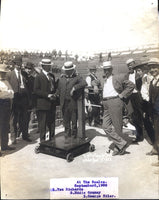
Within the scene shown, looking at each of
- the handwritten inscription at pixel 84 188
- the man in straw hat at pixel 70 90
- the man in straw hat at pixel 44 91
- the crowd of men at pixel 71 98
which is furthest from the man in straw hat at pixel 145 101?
the man in straw hat at pixel 44 91

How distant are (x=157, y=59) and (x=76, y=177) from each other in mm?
2739

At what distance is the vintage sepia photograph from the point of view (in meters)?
4.89

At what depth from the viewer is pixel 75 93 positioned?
628 centimetres

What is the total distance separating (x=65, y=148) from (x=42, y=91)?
4.54ft

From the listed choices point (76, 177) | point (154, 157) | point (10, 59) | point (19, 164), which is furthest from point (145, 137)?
point (10, 59)

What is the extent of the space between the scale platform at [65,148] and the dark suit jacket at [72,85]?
0.85 m

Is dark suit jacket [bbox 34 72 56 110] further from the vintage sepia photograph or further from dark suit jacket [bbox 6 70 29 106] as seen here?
dark suit jacket [bbox 6 70 29 106]

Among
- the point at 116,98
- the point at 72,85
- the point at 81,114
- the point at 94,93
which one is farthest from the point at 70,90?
the point at 94,93

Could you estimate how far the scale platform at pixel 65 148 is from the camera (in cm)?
557

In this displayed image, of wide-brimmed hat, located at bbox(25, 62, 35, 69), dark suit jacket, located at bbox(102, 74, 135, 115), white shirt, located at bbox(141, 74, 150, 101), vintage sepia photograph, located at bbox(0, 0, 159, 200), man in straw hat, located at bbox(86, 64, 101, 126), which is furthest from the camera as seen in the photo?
man in straw hat, located at bbox(86, 64, 101, 126)

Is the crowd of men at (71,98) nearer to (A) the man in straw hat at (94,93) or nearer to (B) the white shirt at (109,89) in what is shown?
(B) the white shirt at (109,89)

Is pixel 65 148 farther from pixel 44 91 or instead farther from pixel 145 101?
pixel 145 101

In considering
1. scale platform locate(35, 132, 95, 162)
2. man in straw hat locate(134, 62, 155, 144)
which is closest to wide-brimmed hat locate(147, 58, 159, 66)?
man in straw hat locate(134, 62, 155, 144)

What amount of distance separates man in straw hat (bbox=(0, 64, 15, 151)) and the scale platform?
29.5 inches
